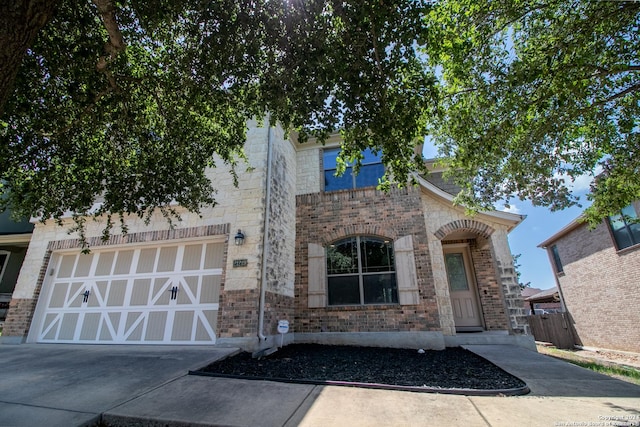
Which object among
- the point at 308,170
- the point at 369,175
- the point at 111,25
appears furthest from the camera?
the point at 308,170

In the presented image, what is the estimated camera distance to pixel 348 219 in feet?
27.5

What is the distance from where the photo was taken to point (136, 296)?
7.23 metres

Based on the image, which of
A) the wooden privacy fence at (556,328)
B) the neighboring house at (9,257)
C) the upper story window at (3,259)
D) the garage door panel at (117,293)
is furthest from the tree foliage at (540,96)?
the upper story window at (3,259)

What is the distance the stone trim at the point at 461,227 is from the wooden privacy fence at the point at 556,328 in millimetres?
10690

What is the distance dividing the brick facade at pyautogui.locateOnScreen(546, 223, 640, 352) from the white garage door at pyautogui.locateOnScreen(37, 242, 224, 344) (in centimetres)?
1301

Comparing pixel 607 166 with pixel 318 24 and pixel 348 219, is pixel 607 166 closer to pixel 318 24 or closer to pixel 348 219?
pixel 348 219

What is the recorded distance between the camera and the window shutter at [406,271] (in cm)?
731

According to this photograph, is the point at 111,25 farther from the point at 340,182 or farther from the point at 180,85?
the point at 340,182

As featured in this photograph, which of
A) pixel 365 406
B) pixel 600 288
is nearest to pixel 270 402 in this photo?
pixel 365 406

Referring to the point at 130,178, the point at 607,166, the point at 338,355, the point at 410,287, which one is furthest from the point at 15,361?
the point at 607,166

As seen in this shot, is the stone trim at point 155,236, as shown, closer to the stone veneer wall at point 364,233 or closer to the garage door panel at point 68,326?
the garage door panel at point 68,326

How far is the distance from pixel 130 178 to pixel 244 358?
155 inches

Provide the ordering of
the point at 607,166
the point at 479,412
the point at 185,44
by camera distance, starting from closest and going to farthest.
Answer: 1. the point at 479,412
2. the point at 185,44
3. the point at 607,166

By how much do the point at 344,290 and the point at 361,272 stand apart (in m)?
0.67
